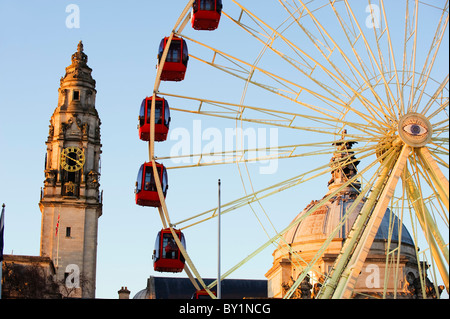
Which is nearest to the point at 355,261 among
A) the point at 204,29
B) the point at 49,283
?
the point at 204,29

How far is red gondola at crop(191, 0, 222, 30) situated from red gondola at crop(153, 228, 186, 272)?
41.0ft

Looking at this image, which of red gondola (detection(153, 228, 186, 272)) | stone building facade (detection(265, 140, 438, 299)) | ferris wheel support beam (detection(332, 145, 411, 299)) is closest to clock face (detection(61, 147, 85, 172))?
stone building facade (detection(265, 140, 438, 299))

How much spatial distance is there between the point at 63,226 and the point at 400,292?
4465 cm

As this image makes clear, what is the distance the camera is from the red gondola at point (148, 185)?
59250 millimetres

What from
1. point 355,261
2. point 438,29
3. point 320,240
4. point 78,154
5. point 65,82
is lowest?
point 355,261

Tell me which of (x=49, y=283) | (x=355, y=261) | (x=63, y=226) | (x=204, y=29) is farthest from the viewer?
(x=63, y=226)

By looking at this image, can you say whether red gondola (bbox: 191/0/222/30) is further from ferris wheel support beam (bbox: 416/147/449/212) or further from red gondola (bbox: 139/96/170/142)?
ferris wheel support beam (bbox: 416/147/449/212)

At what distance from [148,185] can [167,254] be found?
4252 millimetres

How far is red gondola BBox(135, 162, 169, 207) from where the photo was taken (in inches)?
2333

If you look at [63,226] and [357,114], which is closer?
[357,114]

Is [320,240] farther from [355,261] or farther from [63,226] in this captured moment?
[355,261]

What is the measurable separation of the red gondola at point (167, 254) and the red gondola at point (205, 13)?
41.0 feet

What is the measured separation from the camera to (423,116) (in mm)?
54125

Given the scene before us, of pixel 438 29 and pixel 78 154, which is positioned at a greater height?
pixel 78 154
